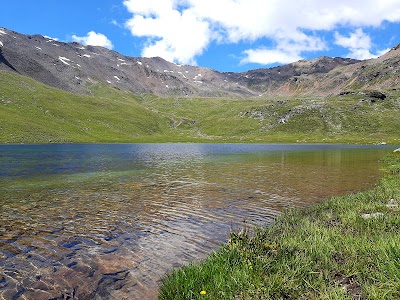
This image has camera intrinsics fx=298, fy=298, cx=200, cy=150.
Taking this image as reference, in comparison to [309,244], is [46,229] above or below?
below

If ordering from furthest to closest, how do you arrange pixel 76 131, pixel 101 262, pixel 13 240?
pixel 76 131 < pixel 13 240 < pixel 101 262

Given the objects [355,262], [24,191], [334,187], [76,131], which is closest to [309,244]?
[355,262]

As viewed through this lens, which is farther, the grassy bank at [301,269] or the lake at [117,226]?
the lake at [117,226]

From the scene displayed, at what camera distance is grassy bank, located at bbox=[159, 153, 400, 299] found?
24.5 feet

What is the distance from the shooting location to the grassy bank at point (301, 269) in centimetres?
746

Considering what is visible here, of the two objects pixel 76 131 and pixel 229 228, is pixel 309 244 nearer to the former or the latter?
pixel 229 228

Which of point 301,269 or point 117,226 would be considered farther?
point 117,226

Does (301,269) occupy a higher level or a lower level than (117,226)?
higher

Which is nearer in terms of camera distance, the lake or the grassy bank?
the grassy bank

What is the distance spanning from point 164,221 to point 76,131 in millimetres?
189354

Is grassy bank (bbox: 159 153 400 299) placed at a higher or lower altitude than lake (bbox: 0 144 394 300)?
higher

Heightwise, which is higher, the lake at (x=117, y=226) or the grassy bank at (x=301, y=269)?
the grassy bank at (x=301, y=269)

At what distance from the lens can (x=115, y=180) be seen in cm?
3500

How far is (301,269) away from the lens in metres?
8.59
